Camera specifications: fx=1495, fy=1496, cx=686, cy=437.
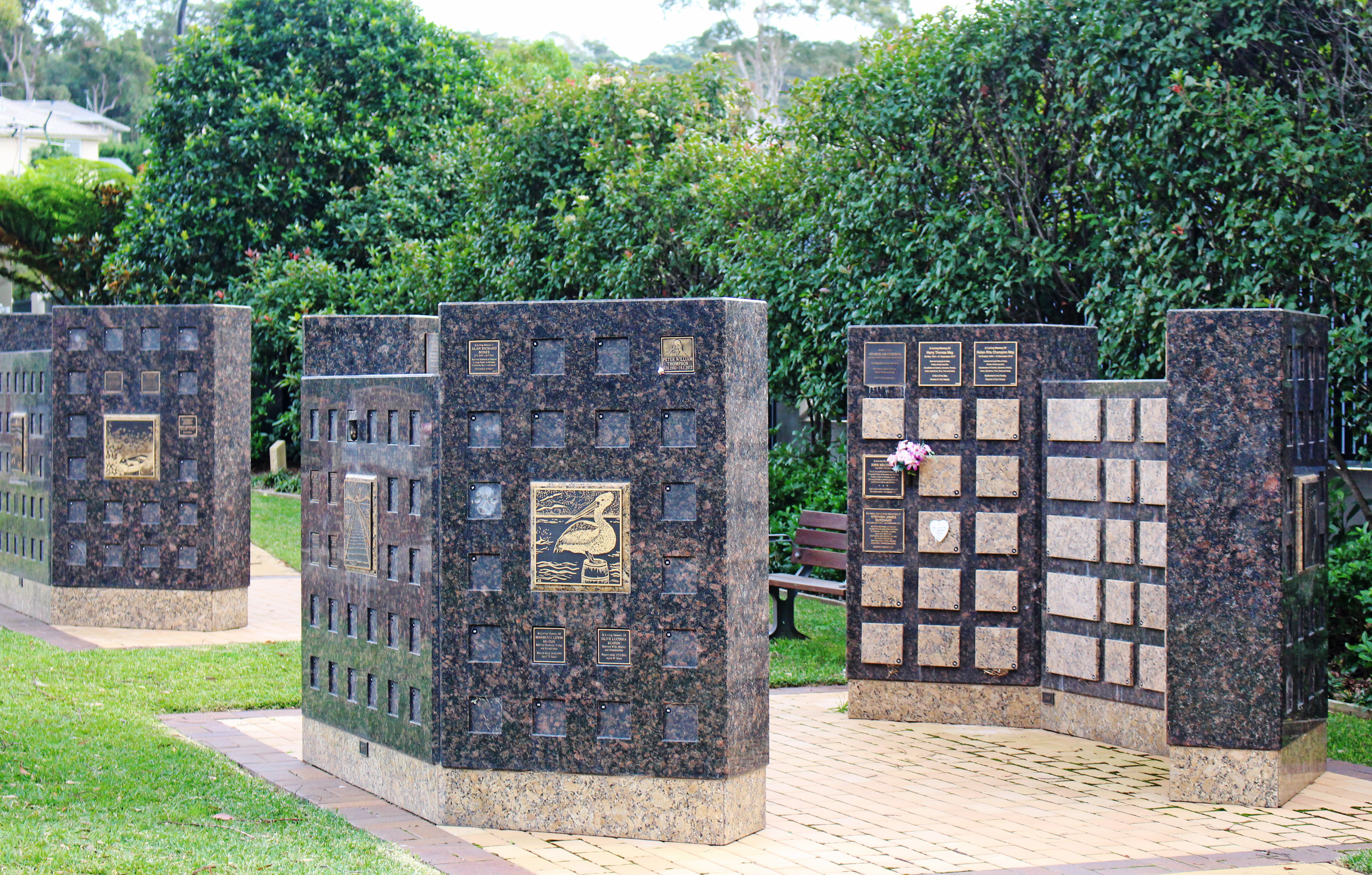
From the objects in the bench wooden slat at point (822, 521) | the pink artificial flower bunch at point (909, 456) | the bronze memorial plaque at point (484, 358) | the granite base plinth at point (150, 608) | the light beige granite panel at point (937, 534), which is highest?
the bronze memorial plaque at point (484, 358)

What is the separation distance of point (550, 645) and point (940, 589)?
10.9 ft

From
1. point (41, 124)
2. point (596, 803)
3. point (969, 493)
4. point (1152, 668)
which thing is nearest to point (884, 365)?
point (969, 493)

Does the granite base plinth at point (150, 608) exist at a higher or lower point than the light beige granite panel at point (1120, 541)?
lower

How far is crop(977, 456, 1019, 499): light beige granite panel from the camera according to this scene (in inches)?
351

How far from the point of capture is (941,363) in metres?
9.00

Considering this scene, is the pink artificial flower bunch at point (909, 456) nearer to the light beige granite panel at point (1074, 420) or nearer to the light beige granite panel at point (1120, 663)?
the light beige granite panel at point (1074, 420)

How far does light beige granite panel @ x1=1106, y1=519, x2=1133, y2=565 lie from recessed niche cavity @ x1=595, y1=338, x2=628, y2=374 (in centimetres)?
332

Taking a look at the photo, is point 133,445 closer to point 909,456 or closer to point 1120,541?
point 909,456

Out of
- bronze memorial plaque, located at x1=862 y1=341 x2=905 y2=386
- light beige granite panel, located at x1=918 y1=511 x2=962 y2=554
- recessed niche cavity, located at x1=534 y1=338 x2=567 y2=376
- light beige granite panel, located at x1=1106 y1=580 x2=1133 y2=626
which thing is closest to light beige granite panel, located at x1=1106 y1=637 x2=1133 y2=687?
light beige granite panel, located at x1=1106 y1=580 x2=1133 y2=626

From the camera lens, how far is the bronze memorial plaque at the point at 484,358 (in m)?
6.58

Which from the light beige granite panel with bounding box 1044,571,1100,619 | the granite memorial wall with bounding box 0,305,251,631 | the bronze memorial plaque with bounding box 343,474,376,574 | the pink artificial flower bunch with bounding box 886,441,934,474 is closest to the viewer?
the bronze memorial plaque with bounding box 343,474,376,574

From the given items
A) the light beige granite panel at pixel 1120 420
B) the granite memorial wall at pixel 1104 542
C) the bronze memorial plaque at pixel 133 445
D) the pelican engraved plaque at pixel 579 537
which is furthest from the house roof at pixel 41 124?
the pelican engraved plaque at pixel 579 537

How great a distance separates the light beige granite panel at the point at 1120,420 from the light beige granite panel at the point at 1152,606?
81cm

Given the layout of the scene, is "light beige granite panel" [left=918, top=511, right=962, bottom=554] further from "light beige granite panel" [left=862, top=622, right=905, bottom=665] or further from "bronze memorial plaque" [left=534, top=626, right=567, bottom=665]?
"bronze memorial plaque" [left=534, top=626, right=567, bottom=665]
